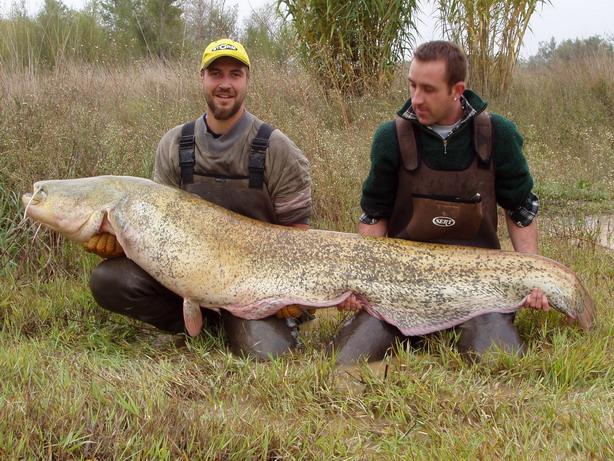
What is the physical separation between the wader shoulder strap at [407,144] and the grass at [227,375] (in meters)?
0.92

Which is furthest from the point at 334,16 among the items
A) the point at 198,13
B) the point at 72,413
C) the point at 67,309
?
the point at 72,413

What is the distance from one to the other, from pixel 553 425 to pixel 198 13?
9375 millimetres

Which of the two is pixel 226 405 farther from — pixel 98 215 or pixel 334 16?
pixel 334 16

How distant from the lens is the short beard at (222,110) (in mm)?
3609

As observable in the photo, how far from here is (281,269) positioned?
328 cm

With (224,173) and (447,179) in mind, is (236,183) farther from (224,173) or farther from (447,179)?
(447,179)

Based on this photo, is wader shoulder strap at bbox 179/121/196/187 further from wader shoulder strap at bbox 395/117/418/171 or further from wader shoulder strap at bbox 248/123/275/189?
wader shoulder strap at bbox 395/117/418/171

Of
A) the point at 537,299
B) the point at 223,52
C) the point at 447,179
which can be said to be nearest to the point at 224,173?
the point at 223,52

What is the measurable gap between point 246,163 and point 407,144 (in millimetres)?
881

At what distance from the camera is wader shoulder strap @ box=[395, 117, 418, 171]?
351 centimetres

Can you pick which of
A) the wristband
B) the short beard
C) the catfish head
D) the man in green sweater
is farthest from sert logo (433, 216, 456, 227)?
the catfish head

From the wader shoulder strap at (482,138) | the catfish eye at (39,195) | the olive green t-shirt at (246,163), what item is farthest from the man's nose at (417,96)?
the catfish eye at (39,195)

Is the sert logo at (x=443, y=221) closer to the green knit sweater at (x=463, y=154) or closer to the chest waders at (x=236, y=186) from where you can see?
the green knit sweater at (x=463, y=154)

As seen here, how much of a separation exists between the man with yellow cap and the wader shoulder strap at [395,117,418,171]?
0.57 meters
